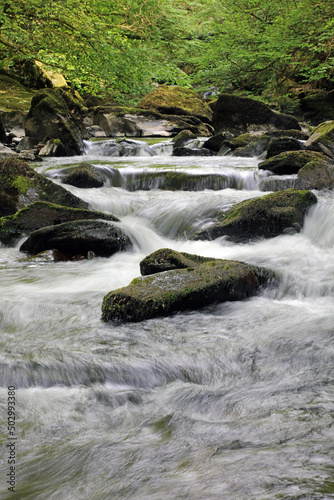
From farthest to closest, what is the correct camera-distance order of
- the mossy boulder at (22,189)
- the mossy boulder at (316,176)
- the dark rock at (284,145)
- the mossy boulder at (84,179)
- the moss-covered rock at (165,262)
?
1. the dark rock at (284,145)
2. the mossy boulder at (84,179)
3. the mossy boulder at (316,176)
4. the mossy boulder at (22,189)
5. the moss-covered rock at (165,262)

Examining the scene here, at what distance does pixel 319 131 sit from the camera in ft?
32.8

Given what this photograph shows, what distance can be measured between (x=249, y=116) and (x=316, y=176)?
7.43 metres

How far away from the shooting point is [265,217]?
599 centimetres

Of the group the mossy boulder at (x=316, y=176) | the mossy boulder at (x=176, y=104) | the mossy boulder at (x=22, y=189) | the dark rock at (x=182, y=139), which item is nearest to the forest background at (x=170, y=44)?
the mossy boulder at (x=176, y=104)

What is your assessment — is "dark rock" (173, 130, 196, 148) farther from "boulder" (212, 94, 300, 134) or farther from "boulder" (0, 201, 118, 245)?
"boulder" (0, 201, 118, 245)

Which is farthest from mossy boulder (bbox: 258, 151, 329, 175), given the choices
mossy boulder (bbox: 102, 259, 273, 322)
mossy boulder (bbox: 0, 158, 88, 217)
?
mossy boulder (bbox: 102, 259, 273, 322)

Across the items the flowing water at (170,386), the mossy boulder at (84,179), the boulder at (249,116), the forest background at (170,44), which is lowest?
the flowing water at (170,386)

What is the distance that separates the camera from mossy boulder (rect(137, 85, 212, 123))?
1723 cm

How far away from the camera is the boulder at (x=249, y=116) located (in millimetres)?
14055

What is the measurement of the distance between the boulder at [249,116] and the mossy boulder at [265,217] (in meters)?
8.63

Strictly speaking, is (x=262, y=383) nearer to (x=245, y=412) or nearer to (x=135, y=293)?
(x=245, y=412)

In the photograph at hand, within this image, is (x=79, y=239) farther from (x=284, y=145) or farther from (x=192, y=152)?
(x=192, y=152)

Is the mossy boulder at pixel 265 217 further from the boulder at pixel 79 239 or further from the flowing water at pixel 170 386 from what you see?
the boulder at pixel 79 239

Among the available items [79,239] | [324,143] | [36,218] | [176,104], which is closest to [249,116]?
[176,104]
